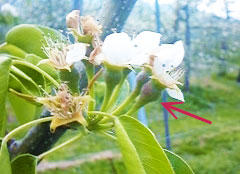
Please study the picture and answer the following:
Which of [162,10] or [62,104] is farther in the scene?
[162,10]

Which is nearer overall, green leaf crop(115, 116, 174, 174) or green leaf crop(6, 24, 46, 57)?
green leaf crop(115, 116, 174, 174)

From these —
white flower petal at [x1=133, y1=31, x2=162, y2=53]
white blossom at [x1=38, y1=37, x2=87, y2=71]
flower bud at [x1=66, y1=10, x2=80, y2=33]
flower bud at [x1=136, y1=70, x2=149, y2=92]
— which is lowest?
flower bud at [x1=136, y1=70, x2=149, y2=92]

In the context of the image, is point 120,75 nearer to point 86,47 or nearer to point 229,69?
point 86,47

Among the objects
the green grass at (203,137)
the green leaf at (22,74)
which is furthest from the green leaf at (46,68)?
→ the green grass at (203,137)

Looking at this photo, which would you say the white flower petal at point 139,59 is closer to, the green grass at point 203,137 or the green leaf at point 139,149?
the green leaf at point 139,149

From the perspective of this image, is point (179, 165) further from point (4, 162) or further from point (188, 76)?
point (188, 76)

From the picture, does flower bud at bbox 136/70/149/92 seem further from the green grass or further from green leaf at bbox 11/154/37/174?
the green grass

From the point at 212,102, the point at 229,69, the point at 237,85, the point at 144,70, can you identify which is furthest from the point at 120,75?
the point at 237,85

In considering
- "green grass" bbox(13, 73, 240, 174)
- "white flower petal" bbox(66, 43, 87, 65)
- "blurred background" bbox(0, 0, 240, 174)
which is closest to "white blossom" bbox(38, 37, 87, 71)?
"white flower petal" bbox(66, 43, 87, 65)

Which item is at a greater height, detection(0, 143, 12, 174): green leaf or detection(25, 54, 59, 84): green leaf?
detection(25, 54, 59, 84): green leaf
